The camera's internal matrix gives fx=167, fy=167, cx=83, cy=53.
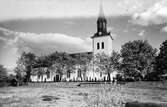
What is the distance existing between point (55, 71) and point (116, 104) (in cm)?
4591

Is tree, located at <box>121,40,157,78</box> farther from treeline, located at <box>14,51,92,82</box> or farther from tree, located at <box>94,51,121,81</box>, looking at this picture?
treeline, located at <box>14,51,92,82</box>

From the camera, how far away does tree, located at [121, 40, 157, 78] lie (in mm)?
37031

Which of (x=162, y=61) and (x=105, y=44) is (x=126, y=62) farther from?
(x=105, y=44)

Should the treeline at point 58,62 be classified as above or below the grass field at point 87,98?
above

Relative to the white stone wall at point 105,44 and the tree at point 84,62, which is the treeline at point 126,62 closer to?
the tree at point 84,62

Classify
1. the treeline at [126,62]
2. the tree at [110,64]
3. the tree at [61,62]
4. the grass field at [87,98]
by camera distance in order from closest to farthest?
the grass field at [87,98]
the treeline at [126,62]
the tree at [110,64]
the tree at [61,62]

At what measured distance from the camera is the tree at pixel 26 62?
157 feet

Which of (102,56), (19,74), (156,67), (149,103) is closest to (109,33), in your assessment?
(102,56)

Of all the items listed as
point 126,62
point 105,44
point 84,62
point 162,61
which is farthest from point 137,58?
point 105,44

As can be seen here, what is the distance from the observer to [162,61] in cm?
3981

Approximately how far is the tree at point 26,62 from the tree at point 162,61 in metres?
36.1

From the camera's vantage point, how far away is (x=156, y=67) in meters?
40.4

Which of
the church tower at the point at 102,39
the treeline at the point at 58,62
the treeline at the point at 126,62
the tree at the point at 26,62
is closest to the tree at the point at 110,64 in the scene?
the treeline at the point at 126,62

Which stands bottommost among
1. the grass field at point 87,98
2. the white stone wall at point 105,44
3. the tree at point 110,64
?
the grass field at point 87,98
